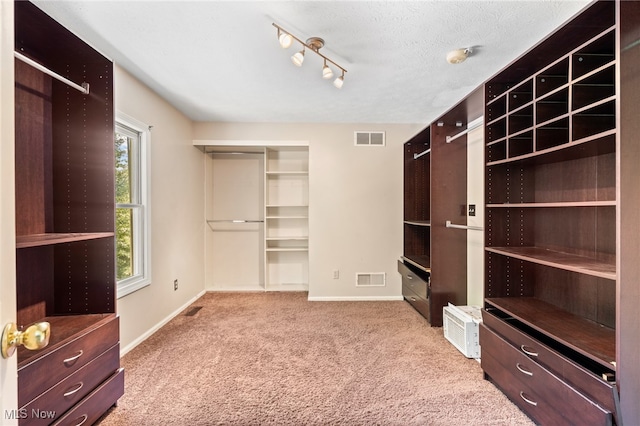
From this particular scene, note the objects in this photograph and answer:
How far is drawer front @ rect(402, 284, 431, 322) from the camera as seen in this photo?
313 cm

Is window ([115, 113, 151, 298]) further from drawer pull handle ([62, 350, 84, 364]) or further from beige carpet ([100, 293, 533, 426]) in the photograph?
drawer pull handle ([62, 350, 84, 364])

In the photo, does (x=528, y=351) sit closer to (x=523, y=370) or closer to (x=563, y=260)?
(x=523, y=370)

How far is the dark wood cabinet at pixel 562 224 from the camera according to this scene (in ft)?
4.05

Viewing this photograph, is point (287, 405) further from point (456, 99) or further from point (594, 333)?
point (456, 99)

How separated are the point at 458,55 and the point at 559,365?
211cm

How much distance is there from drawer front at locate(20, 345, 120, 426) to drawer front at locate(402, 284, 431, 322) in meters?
2.78

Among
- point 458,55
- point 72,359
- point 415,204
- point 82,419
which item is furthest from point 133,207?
point 415,204

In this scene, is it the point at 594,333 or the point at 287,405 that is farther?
the point at 287,405

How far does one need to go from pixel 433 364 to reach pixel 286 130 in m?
3.22

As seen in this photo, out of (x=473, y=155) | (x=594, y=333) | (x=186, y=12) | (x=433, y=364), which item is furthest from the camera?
(x=473, y=155)

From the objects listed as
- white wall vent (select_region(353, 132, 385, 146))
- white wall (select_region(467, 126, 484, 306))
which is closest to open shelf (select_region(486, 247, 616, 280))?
white wall (select_region(467, 126, 484, 306))

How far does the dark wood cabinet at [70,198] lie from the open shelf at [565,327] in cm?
249

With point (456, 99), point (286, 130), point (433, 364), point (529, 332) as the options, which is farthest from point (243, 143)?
point (529, 332)

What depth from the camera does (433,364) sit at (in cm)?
231
